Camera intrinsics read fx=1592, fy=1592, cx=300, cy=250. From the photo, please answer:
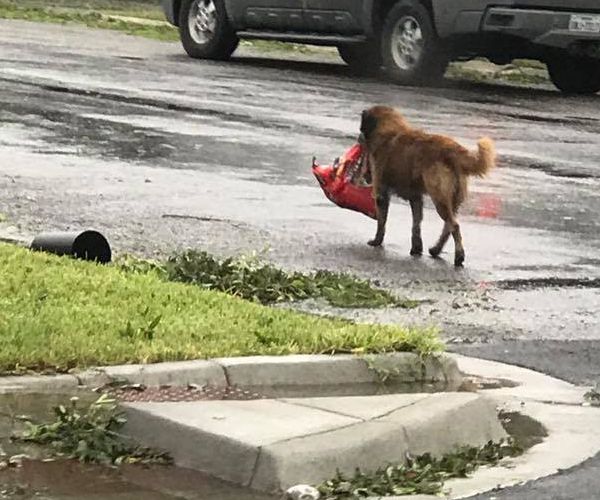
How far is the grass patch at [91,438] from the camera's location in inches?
200

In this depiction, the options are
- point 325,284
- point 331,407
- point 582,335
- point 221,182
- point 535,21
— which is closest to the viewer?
point 331,407

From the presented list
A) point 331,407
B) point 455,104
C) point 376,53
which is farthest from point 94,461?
point 376,53

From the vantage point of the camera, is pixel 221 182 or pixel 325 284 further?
pixel 221 182

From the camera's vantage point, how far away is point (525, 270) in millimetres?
8820

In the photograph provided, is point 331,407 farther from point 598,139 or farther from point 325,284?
point 598,139

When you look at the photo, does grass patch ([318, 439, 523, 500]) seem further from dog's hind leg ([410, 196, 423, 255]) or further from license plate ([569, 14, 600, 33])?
license plate ([569, 14, 600, 33])

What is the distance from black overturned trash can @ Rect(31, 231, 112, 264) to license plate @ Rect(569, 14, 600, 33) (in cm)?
986

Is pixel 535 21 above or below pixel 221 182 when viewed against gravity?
above

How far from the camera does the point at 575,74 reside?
1962 cm

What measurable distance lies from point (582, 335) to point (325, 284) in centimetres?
134

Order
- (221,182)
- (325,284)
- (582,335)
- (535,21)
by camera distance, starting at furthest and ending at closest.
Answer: (535,21)
(221,182)
(325,284)
(582,335)

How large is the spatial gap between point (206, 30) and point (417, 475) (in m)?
16.9

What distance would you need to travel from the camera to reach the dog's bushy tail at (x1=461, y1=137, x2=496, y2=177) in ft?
28.3

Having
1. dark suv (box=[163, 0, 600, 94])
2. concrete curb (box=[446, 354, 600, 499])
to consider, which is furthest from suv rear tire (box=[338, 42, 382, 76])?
concrete curb (box=[446, 354, 600, 499])
